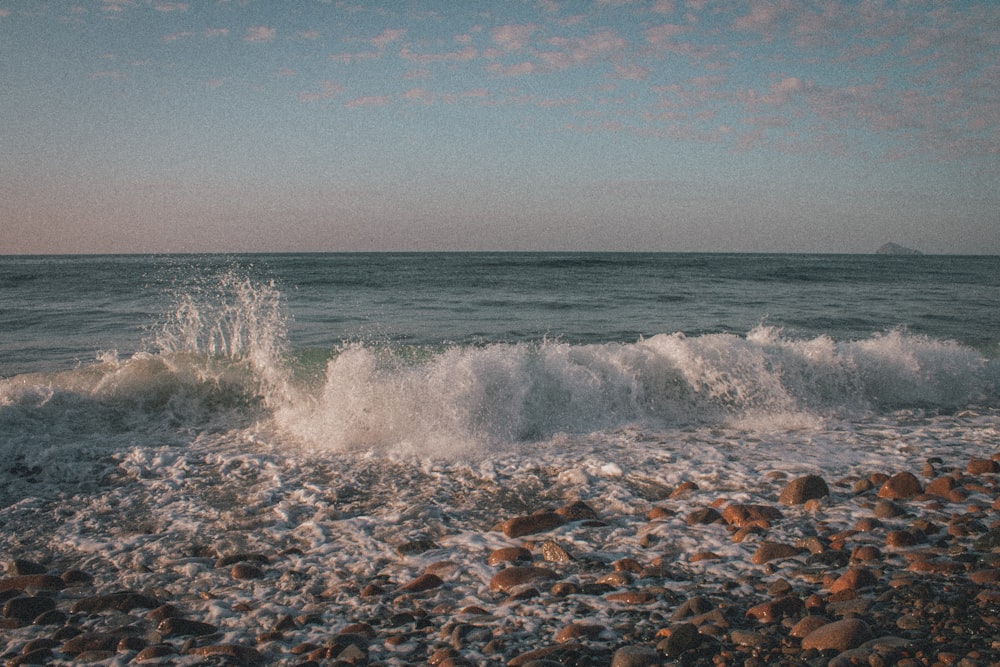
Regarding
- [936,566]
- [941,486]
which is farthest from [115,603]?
[941,486]

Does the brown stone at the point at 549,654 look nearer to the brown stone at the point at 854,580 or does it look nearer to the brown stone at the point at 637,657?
the brown stone at the point at 637,657

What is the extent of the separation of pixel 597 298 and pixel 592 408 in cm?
1346

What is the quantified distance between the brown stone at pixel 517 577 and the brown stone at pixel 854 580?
1.42m

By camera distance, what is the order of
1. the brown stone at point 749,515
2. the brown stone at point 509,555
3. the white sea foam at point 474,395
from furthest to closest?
the white sea foam at point 474,395
the brown stone at point 749,515
the brown stone at point 509,555

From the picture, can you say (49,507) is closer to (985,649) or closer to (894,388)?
(985,649)

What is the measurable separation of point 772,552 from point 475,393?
3.83 meters

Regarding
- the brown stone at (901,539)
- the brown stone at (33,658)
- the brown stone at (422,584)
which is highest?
the brown stone at (901,539)

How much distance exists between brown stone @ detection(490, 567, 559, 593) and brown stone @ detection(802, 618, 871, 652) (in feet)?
4.17

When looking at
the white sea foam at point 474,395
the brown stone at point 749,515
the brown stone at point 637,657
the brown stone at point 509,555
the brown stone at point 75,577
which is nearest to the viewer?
the brown stone at point 637,657

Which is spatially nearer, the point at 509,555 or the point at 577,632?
the point at 577,632

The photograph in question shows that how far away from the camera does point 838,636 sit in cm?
258

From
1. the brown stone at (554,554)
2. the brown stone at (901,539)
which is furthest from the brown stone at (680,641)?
the brown stone at (901,539)

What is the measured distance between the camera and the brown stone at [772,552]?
3.49 m

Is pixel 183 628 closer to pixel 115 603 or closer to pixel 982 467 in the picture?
pixel 115 603
